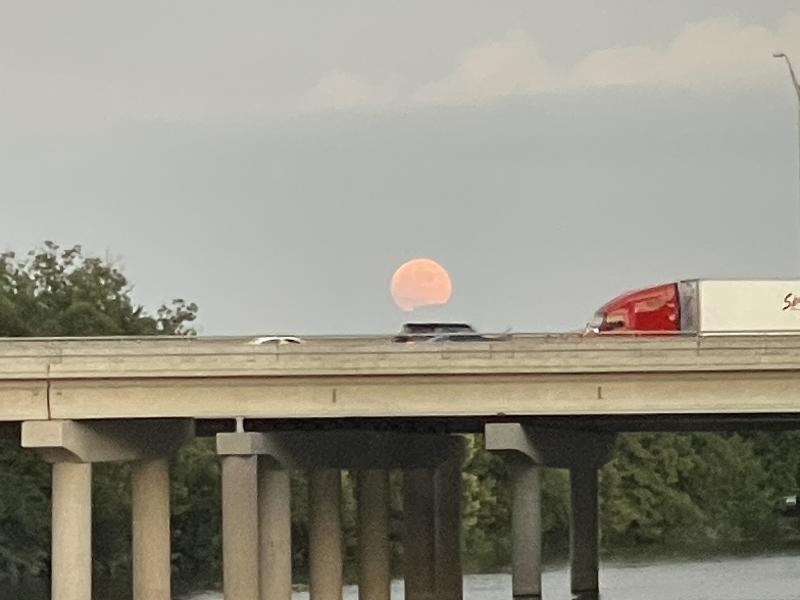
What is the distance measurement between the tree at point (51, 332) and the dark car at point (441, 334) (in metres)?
28.9

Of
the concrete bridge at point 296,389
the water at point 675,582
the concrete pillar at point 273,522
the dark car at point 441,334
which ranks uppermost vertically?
the dark car at point 441,334

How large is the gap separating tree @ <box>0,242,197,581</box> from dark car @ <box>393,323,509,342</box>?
28872 millimetres

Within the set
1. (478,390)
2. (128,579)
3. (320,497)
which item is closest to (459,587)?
(320,497)

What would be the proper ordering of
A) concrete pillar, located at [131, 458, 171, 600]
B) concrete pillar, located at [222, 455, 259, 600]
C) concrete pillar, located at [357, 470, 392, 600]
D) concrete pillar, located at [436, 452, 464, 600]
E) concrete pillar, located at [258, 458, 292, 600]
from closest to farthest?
concrete pillar, located at [222, 455, 259, 600]
concrete pillar, located at [131, 458, 171, 600]
concrete pillar, located at [258, 458, 292, 600]
concrete pillar, located at [436, 452, 464, 600]
concrete pillar, located at [357, 470, 392, 600]

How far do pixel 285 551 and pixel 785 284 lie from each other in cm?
1456

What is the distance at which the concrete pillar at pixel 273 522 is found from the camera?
64562 millimetres

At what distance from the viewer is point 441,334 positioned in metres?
67.3

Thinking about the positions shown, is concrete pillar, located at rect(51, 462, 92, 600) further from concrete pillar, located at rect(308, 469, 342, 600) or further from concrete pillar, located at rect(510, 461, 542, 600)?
concrete pillar, located at rect(510, 461, 542, 600)

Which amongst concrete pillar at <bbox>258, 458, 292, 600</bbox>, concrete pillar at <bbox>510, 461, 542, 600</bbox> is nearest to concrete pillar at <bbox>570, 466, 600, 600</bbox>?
concrete pillar at <bbox>510, 461, 542, 600</bbox>

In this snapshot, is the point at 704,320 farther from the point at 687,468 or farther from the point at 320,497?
the point at 687,468

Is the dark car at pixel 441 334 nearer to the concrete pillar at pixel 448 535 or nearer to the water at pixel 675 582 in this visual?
the concrete pillar at pixel 448 535

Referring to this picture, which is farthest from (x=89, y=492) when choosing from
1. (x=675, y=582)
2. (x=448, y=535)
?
(x=675, y=582)

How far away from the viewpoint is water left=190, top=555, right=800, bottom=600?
93.0 m

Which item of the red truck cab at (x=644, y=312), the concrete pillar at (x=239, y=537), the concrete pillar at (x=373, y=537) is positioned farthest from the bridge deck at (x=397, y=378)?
the concrete pillar at (x=373, y=537)
